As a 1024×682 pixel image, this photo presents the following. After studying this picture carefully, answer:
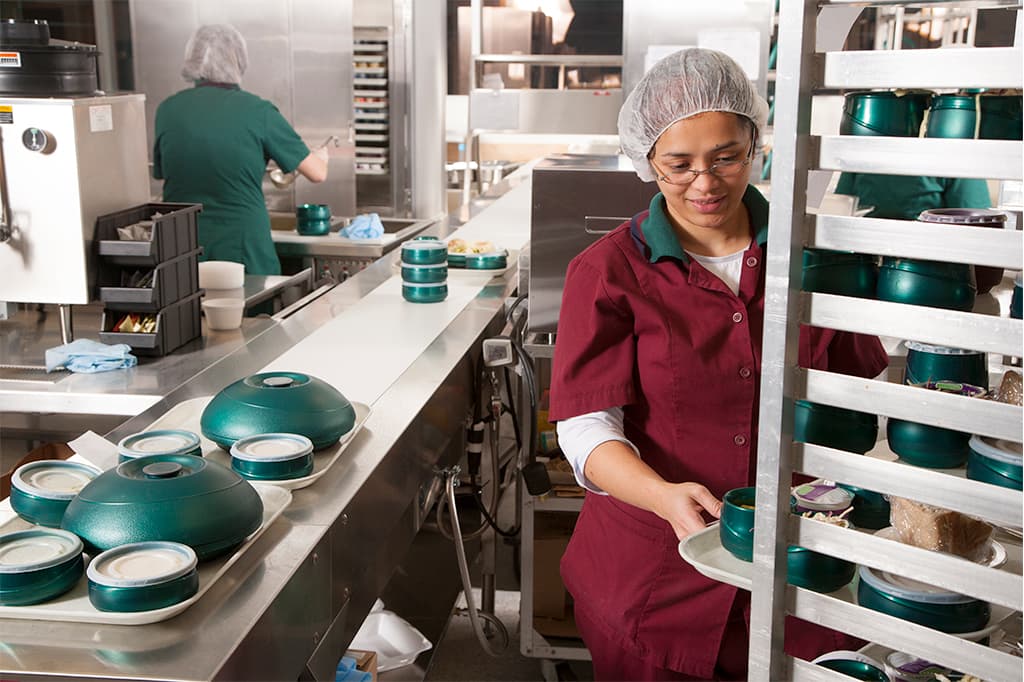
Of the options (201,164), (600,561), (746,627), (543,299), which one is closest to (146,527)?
(600,561)

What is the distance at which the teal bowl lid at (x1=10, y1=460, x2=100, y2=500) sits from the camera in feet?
5.08

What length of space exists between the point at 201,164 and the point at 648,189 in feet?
8.21

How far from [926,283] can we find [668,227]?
85 centimetres

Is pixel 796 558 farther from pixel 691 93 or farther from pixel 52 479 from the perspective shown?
pixel 52 479

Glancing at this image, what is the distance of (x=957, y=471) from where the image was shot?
41.0 inches

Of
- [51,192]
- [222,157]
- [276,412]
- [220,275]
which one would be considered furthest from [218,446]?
[222,157]

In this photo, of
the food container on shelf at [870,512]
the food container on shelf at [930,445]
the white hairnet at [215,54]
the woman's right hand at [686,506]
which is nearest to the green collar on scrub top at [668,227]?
the woman's right hand at [686,506]

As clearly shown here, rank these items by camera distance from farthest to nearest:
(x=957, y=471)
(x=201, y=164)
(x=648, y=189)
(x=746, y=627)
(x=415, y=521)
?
(x=201, y=164) → (x=648, y=189) → (x=415, y=521) → (x=746, y=627) → (x=957, y=471)

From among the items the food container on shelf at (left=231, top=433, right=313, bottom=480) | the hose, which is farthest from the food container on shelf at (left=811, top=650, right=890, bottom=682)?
the hose

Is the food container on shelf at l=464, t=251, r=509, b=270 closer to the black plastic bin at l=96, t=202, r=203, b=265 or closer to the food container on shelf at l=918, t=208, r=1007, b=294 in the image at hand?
the black plastic bin at l=96, t=202, r=203, b=265

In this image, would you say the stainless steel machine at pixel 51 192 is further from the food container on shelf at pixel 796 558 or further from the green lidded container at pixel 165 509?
the food container on shelf at pixel 796 558

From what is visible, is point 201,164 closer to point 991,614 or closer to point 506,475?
point 506,475

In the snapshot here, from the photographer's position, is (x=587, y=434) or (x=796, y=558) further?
(x=587, y=434)

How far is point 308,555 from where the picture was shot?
158 cm
